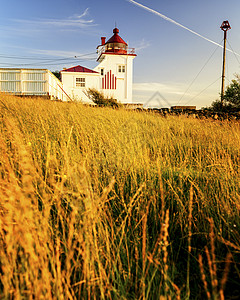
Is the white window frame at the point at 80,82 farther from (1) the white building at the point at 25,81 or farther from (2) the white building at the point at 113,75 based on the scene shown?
(1) the white building at the point at 25,81

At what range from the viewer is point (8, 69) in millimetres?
16688

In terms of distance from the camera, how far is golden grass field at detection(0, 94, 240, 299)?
1.30 metres

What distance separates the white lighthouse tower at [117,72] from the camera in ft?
98.8

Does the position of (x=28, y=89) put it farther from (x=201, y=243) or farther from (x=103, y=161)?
(x=201, y=243)

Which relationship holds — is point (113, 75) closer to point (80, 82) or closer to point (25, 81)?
point (80, 82)

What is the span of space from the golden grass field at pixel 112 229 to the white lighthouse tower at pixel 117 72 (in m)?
26.9

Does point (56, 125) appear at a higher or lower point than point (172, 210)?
higher

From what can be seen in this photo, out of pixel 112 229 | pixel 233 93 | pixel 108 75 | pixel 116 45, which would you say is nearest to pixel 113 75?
pixel 108 75

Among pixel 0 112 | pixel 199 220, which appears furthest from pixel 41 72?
pixel 199 220

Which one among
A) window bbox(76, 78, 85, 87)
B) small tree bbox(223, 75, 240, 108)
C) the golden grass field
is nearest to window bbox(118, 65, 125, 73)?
window bbox(76, 78, 85, 87)

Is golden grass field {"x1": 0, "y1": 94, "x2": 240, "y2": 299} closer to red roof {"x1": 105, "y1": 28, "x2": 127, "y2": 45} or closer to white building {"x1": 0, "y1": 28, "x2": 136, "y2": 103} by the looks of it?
white building {"x1": 0, "y1": 28, "x2": 136, "y2": 103}

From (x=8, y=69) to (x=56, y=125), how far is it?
47.6 feet

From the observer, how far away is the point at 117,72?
1198 inches

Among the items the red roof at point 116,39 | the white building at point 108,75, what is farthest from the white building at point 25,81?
the red roof at point 116,39
